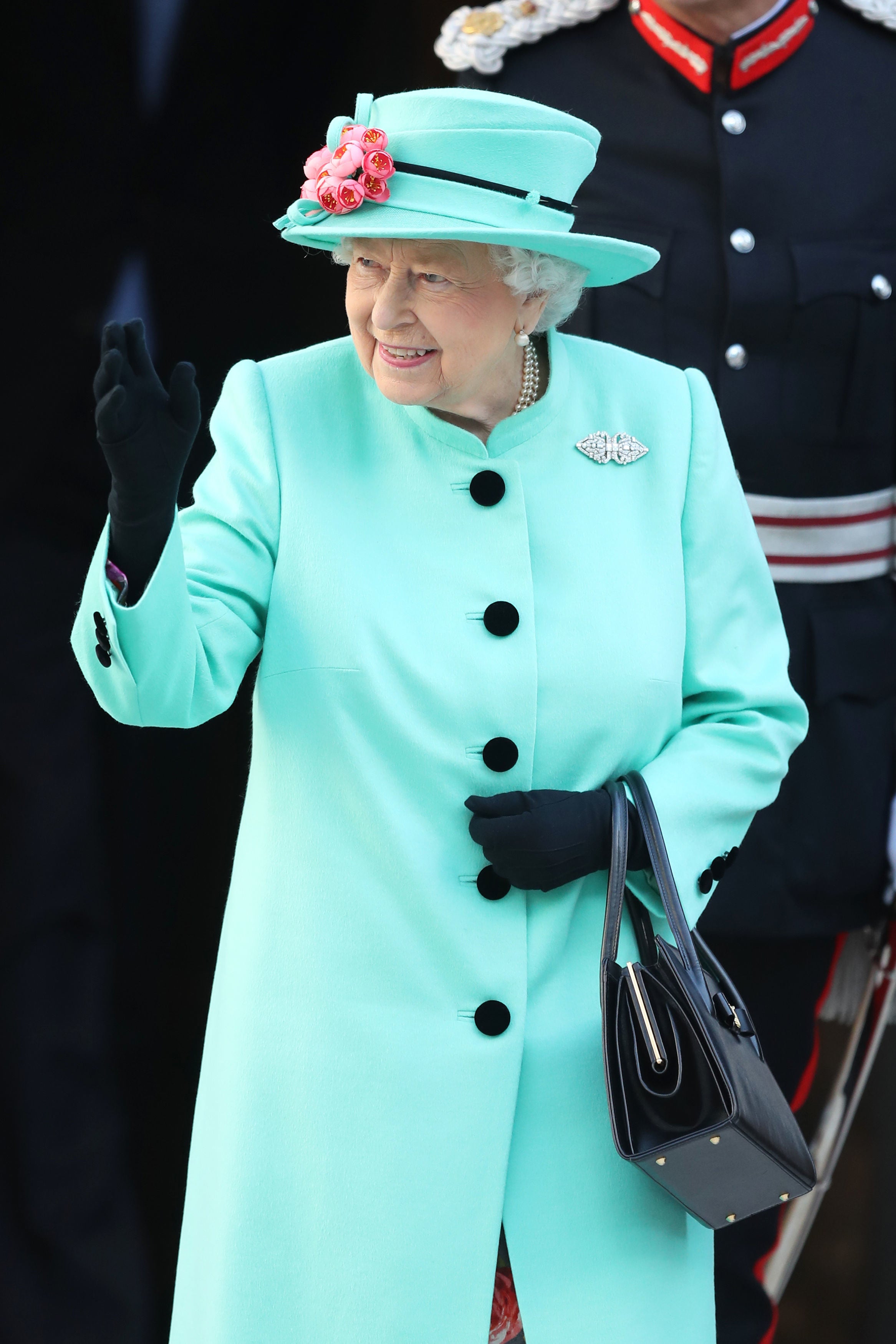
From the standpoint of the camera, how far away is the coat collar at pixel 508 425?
6.02ft

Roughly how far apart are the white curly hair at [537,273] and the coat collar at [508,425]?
0.07 metres

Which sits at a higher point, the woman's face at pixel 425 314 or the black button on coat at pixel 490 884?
the woman's face at pixel 425 314

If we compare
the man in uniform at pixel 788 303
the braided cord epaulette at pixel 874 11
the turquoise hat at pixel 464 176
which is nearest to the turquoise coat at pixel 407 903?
the turquoise hat at pixel 464 176

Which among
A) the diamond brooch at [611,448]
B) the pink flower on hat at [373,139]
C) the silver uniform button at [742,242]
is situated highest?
the silver uniform button at [742,242]

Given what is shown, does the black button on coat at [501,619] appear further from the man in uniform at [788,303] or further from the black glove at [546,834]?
the man in uniform at [788,303]

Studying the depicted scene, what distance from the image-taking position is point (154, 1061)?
9.57 ft

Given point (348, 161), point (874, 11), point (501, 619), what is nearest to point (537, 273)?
point (348, 161)

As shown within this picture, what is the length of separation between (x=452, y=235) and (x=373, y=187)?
0.10 metres

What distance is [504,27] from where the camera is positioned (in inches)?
104

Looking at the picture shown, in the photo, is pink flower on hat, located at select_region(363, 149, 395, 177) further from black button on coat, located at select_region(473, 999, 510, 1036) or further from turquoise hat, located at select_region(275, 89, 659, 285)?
black button on coat, located at select_region(473, 999, 510, 1036)

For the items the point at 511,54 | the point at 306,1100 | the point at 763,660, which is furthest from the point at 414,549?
the point at 511,54

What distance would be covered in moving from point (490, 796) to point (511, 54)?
1.45 meters

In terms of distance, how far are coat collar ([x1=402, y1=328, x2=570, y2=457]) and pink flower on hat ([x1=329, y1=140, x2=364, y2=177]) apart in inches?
10.9

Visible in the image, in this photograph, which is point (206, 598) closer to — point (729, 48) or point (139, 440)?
point (139, 440)
